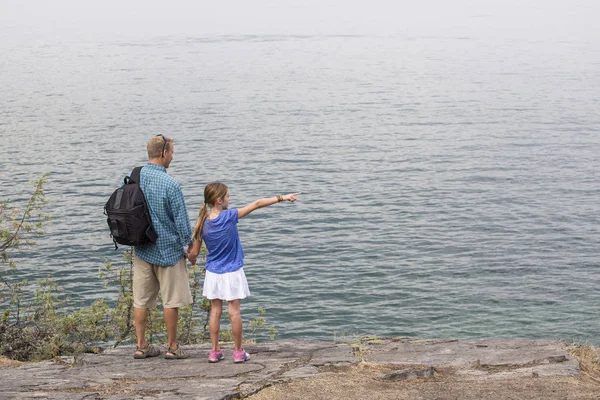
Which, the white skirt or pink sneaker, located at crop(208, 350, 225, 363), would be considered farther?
pink sneaker, located at crop(208, 350, 225, 363)

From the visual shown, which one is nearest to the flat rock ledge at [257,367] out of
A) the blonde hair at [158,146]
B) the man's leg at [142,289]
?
the man's leg at [142,289]

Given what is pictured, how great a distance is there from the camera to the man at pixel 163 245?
10.2 meters

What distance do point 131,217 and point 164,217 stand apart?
39 cm

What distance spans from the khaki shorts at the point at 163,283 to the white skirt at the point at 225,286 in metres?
0.33

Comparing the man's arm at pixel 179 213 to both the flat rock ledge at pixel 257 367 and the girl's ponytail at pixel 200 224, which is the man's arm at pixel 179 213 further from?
the flat rock ledge at pixel 257 367

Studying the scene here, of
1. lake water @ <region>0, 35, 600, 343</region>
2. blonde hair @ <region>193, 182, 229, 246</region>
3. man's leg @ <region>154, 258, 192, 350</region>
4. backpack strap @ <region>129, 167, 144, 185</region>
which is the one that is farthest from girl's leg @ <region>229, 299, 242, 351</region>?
lake water @ <region>0, 35, 600, 343</region>

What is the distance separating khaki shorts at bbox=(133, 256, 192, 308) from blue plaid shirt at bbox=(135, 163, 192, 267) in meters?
0.14

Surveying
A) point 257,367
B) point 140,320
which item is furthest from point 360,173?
point 257,367

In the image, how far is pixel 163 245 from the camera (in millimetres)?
10336

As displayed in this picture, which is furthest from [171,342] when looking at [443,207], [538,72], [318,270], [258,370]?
[538,72]

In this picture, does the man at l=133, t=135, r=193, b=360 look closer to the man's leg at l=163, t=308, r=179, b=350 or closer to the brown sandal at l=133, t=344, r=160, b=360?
the man's leg at l=163, t=308, r=179, b=350

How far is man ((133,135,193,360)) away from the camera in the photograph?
402 inches

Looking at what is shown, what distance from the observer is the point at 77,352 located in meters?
11.7

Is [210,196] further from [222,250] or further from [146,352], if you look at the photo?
[146,352]
